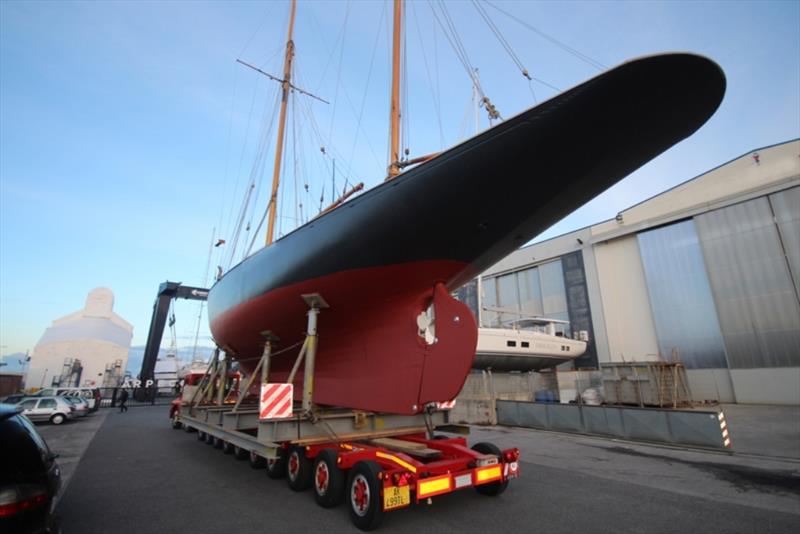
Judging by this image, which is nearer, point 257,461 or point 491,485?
point 491,485

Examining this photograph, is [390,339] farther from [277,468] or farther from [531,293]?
[531,293]

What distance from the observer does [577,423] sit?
1029 centimetres

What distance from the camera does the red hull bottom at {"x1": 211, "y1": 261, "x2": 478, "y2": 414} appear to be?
525 cm

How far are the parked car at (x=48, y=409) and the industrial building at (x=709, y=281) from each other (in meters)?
21.8

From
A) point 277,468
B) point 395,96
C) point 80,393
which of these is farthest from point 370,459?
point 80,393

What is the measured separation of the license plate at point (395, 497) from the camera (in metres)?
3.71

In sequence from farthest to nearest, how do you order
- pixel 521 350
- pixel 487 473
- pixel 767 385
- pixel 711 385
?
pixel 521 350 → pixel 711 385 → pixel 767 385 → pixel 487 473

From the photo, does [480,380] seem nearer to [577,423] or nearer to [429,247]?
[577,423]

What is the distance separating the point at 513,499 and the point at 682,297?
64.8ft

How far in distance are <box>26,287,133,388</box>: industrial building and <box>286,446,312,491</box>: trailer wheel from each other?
43.6 meters

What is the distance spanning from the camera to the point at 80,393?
23.3m

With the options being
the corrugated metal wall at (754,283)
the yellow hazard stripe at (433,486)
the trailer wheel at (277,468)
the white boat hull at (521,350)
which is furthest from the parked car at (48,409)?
the corrugated metal wall at (754,283)

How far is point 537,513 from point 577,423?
275 inches

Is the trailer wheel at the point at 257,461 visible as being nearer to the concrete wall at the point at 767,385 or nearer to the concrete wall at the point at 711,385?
the concrete wall at the point at 767,385
